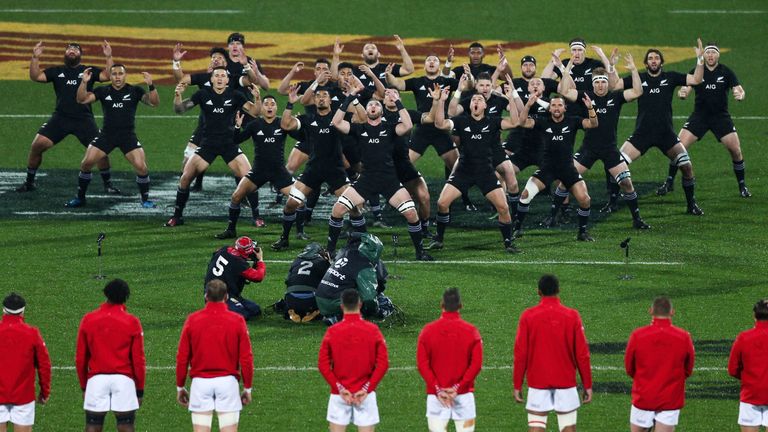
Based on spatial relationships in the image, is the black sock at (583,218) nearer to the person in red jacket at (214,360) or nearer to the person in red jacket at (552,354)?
the person in red jacket at (552,354)

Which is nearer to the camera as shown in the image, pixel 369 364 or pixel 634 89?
pixel 369 364

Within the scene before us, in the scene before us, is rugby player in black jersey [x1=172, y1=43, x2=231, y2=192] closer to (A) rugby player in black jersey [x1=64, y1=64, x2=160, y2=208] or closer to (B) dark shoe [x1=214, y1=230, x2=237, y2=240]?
(A) rugby player in black jersey [x1=64, y1=64, x2=160, y2=208]

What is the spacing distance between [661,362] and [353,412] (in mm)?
2679

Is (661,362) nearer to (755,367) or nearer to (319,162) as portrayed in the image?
(755,367)

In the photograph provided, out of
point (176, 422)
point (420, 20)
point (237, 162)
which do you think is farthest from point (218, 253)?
point (420, 20)

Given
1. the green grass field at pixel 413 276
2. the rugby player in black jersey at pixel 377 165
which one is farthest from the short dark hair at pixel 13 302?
the rugby player in black jersey at pixel 377 165

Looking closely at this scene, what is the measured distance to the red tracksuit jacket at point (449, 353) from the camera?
42.1 feet

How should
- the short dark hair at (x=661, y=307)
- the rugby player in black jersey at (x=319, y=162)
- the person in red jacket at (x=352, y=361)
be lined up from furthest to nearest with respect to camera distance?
1. the rugby player in black jersey at (x=319, y=162)
2. the person in red jacket at (x=352, y=361)
3. the short dark hair at (x=661, y=307)

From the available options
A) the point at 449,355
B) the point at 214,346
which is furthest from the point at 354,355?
the point at 214,346

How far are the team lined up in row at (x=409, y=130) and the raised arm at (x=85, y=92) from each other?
0.14ft

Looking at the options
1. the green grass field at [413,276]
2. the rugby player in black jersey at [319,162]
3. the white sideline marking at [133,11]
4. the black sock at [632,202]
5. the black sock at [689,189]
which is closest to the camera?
the green grass field at [413,276]

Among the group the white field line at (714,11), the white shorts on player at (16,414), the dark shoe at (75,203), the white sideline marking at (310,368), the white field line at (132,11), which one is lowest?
the white sideline marking at (310,368)

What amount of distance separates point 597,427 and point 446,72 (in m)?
12.2

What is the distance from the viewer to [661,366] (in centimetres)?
1288
